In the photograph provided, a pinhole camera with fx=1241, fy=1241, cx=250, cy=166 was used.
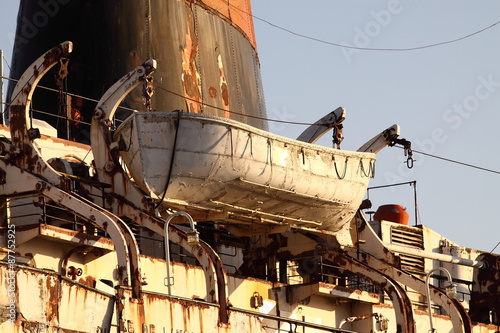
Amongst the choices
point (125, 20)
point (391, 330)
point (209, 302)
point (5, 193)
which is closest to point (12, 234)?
point (5, 193)

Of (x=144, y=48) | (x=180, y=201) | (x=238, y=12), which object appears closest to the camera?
(x=180, y=201)

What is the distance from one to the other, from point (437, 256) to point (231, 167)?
8.81 meters

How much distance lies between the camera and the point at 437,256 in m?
30.3

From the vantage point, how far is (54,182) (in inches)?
857

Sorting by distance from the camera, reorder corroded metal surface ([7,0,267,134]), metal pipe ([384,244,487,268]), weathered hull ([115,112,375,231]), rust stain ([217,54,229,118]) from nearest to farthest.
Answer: weathered hull ([115,112,375,231]), corroded metal surface ([7,0,267,134]), rust stain ([217,54,229,118]), metal pipe ([384,244,487,268])

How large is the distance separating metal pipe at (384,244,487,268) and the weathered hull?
178 inches

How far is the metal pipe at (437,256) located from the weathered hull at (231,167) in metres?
4.51

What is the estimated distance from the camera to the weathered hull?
22.8 meters

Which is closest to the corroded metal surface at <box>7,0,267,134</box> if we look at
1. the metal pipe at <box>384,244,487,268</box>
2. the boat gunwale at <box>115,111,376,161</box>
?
the boat gunwale at <box>115,111,376,161</box>

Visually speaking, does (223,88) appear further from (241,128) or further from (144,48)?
(241,128)

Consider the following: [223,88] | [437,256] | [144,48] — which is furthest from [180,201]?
[437,256]

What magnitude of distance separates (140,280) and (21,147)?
383 centimetres

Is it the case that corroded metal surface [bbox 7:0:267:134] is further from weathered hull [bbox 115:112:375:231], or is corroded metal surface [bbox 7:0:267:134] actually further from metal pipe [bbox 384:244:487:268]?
metal pipe [bbox 384:244:487:268]

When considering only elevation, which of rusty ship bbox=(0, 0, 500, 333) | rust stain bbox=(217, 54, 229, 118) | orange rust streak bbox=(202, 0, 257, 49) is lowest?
rusty ship bbox=(0, 0, 500, 333)
